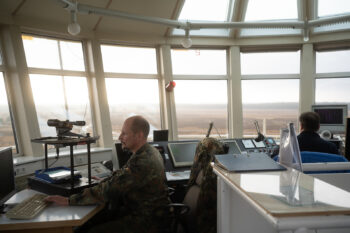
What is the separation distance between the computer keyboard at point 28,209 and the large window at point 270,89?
165 inches

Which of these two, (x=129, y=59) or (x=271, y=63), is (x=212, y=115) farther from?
(x=129, y=59)

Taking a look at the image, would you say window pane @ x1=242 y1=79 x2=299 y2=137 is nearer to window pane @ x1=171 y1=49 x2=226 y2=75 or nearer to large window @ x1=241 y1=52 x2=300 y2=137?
large window @ x1=241 y1=52 x2=300 y2=137

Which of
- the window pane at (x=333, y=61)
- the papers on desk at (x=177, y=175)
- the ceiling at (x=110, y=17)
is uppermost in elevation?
the ceiling at (x=110, y=17)

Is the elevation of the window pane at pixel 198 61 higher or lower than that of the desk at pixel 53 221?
higher

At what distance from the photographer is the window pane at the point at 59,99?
152 inches

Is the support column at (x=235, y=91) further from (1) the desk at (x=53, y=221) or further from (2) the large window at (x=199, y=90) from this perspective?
(1) the desk at (x=53, y=221)

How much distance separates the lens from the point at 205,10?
A: 4840 mm

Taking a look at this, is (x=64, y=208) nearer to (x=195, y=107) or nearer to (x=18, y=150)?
(x=18, y=150)

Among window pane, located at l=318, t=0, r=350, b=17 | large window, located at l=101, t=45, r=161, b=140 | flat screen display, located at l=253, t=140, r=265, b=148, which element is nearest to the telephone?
flat screen display, located at l=253, t=140, r=265, b=148

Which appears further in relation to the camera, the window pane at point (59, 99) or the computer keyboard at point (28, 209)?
the window pane at point (59, 99)

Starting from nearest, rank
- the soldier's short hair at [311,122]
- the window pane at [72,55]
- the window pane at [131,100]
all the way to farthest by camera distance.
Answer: the soldier's short hair at [311,122], the window pane at [72,55], the window pane at [131,100]

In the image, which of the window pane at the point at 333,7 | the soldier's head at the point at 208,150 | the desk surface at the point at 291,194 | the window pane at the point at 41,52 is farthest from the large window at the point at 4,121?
the window pane at the point at 333,7

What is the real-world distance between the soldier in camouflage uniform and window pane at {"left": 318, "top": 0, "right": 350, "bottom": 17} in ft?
16.0

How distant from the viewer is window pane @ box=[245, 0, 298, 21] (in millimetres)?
4797
